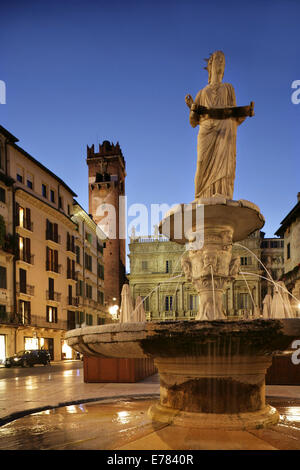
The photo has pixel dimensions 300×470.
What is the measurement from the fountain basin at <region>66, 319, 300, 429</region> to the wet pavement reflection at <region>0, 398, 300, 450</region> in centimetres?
26

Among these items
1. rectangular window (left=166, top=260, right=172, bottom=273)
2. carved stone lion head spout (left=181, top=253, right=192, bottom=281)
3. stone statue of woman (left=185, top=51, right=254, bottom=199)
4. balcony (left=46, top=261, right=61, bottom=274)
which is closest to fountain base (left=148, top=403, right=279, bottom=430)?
carved stone lion head spout (left=181, top=253, right=192, bottom=281)

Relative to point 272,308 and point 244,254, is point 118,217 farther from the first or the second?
point 272,308

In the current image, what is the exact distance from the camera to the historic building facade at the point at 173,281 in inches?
2108

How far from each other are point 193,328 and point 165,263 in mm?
52650

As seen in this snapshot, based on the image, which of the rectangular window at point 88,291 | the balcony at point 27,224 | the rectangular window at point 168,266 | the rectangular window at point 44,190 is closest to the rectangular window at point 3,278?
the balcony at point 27,224

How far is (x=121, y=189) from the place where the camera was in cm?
7069

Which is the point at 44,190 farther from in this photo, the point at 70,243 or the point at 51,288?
the point at 51,288

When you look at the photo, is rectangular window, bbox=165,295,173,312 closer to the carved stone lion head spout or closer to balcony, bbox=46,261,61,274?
balcony, bbox=46,261,61,274

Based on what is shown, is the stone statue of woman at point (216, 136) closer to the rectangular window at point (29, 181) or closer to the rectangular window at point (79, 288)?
the rectangular window at point (29, 181)

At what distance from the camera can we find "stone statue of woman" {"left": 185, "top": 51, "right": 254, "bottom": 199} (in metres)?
9.18

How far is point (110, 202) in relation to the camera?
219 feet

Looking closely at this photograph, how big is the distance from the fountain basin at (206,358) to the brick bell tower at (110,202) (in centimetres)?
5601

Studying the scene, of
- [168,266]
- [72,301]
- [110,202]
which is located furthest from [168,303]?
[110,202]

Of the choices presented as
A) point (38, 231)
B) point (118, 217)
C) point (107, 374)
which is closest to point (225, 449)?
point (107, 374)
